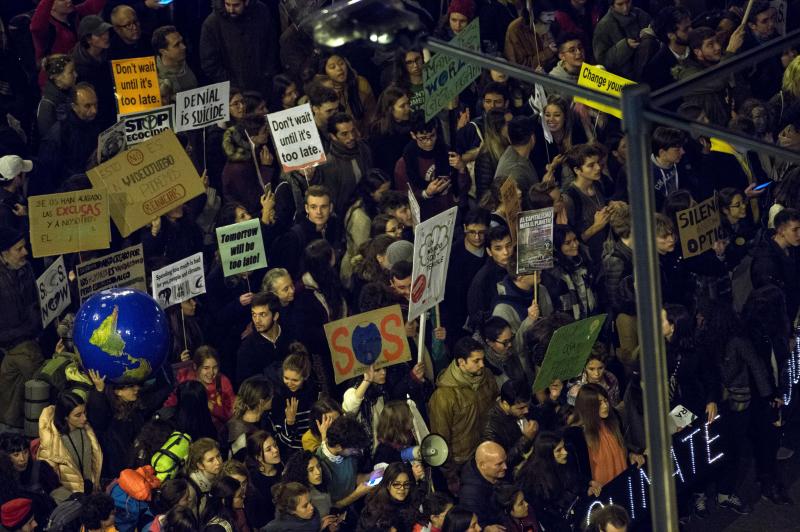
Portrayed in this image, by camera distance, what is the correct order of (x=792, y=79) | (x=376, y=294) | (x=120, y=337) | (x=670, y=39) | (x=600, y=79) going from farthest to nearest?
(x=670, y=39) < (x=792, y=79) < (x=600, y=79) < (x=376, y=294) < (x=120, y=337)

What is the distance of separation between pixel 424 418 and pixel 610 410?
3.98ft

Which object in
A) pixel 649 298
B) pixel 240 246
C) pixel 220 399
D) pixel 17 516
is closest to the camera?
pixel 649 298

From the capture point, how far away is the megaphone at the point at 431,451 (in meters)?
11.4

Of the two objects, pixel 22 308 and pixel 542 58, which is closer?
pixel 22 308

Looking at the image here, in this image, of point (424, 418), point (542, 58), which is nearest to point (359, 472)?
point (424, 418)

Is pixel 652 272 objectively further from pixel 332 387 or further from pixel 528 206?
pixel 528 206

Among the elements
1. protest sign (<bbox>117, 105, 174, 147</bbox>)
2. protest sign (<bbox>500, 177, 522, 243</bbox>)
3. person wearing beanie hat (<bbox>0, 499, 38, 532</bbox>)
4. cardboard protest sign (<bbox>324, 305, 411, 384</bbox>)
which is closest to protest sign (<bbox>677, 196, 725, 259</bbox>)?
protest sign (<bbox>500, 177, 522, 243</bbox>)

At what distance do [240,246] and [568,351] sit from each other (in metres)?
2.32

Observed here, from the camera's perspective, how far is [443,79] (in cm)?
1369

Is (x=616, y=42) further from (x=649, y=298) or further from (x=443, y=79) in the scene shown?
(x=649, y=298)

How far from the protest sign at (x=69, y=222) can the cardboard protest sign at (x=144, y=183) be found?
0.78 ft

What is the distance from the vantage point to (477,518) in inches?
430

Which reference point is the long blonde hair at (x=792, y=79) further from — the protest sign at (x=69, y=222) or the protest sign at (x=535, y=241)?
the protest sign at (x=69, y=222)

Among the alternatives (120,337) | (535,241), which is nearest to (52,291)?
(120,337)
